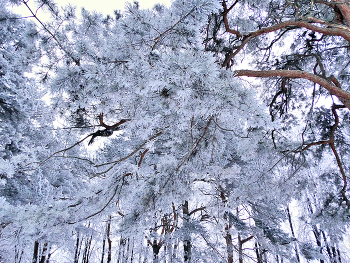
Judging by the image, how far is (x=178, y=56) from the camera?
112cm

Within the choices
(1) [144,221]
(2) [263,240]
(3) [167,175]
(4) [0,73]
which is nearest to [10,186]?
(4) [0,73]

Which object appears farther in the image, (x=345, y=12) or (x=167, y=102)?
(x=345, y=12)

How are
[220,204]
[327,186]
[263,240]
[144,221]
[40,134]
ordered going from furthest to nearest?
[40,134] < [263,240] < [327,186] < [220,204] < [144,221]

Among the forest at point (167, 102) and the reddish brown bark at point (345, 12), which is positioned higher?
the reddish brown bark at point (345, 12)

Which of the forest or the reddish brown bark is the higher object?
the reddish brown bark

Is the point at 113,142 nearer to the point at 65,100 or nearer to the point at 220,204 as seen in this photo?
the point at 220,204

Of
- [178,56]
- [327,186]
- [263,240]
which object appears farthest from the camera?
[263,240]

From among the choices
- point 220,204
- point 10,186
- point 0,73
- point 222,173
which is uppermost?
point 0,73

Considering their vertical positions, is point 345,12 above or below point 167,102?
above

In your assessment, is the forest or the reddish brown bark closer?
the forest

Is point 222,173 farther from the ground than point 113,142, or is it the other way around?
point 113,142

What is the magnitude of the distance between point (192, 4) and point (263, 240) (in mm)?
5800

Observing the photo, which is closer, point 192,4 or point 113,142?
point 192,4

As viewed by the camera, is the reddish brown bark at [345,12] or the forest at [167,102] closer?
the forest at [167,102]
